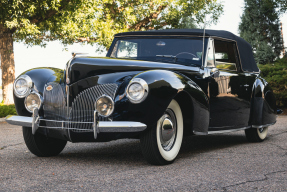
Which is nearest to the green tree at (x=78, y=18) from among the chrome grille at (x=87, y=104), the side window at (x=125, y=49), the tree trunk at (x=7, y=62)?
the tree trunk at (x=7, y=62)

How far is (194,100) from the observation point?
4465mm

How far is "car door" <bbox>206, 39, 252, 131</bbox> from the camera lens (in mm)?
5195

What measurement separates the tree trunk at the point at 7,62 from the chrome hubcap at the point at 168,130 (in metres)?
11.6

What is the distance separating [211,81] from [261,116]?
157 centimetres

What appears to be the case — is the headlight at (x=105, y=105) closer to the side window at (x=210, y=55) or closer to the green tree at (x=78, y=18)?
the side window at (x=210, y=55)

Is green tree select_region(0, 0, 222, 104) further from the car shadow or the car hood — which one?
the car hood

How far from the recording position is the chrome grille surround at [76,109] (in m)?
4.00

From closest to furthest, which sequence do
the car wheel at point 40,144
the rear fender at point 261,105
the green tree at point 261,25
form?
1. the car wheel at point 40,144
2. the rear fender at point 261,105
3. the green tree at point 261,25

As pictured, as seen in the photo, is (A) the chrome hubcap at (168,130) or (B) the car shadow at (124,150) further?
(B) the car shadow at (124,150)

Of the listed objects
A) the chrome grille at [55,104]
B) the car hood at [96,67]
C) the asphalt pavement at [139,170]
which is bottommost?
the asphalt pavement at [139,170]

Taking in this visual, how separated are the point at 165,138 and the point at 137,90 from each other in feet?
2.29

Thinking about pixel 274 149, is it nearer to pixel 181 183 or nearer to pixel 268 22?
pixel 181 183

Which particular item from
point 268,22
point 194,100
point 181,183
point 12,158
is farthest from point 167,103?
point 268,22

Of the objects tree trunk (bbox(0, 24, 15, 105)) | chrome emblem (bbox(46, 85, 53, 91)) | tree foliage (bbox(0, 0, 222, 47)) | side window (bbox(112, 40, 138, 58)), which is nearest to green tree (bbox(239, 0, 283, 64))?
tree foliage (bbox(0, 0, 222, 47))
